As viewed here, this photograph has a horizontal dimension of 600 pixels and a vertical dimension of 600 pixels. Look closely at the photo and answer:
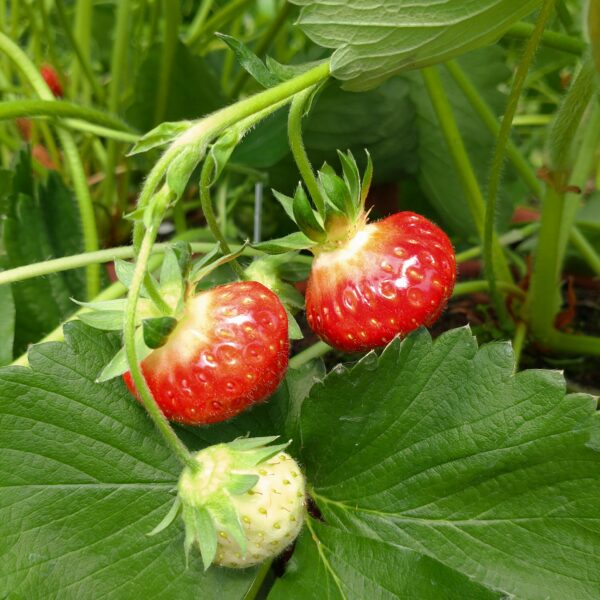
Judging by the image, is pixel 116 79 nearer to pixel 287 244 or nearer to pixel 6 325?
pixel 6 325

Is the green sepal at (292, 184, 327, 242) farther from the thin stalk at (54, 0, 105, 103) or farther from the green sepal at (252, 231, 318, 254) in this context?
the thin stalk at (54, 0, 105, 103)

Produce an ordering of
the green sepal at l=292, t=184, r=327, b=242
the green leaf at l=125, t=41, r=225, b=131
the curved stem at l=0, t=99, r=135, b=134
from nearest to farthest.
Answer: the green sepal at l=292, t=184, r=327, b=242 < the curved stem at l=0, t=99, r=135, b=134 < the green leaf at l=125, t=41, r=225, b=131

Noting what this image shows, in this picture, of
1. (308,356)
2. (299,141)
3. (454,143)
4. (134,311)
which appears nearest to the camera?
(134,311)

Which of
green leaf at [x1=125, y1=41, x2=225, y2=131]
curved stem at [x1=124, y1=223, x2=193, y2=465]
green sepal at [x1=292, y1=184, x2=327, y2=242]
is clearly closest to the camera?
curved stem at [x1=124, y1=223, x2=193, y2=465]

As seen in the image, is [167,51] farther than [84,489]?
Yes

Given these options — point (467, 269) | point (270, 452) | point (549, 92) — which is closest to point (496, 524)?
point (270, 452)

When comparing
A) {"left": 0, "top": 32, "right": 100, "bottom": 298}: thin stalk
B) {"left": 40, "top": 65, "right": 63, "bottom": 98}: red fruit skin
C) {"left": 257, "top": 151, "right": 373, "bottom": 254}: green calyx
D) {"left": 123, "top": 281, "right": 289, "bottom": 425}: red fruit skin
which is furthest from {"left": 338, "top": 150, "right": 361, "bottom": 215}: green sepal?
{"left": 40, "top": 65, "right": 63, "bottom": 98}: red fruit skin

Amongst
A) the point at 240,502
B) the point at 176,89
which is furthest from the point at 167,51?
the point at 240,502
